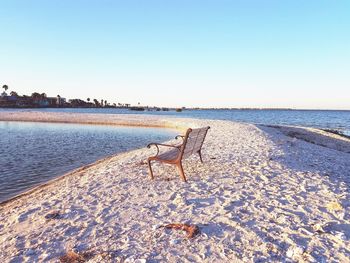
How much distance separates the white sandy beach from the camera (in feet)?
13.9

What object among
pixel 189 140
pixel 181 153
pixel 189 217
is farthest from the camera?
pixel 189 140

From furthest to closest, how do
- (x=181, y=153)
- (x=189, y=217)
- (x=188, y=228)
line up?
1. (x=181, y=153)
2. (x=189, y=217)
3. (x=188, y=228)

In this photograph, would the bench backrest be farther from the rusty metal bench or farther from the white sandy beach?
the white sandy beach

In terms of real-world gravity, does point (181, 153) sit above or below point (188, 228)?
above

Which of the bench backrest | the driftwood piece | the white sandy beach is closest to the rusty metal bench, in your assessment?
the bench backrest

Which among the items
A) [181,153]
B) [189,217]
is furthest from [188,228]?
[181,153]

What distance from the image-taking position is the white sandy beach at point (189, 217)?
13.9ft

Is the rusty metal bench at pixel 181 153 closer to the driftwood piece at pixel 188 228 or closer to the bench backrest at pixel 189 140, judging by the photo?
the bench backrest at pixel 189 140

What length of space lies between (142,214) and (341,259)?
131 inches

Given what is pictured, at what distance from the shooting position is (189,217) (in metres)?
5.41

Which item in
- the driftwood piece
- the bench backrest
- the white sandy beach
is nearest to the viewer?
the white sandy beach

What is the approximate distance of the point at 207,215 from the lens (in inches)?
216

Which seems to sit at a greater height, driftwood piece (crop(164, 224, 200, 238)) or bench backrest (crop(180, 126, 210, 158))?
bench backrest (crop(180, 126, 210, 158))

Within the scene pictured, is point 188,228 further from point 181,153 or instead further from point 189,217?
point 181,153
